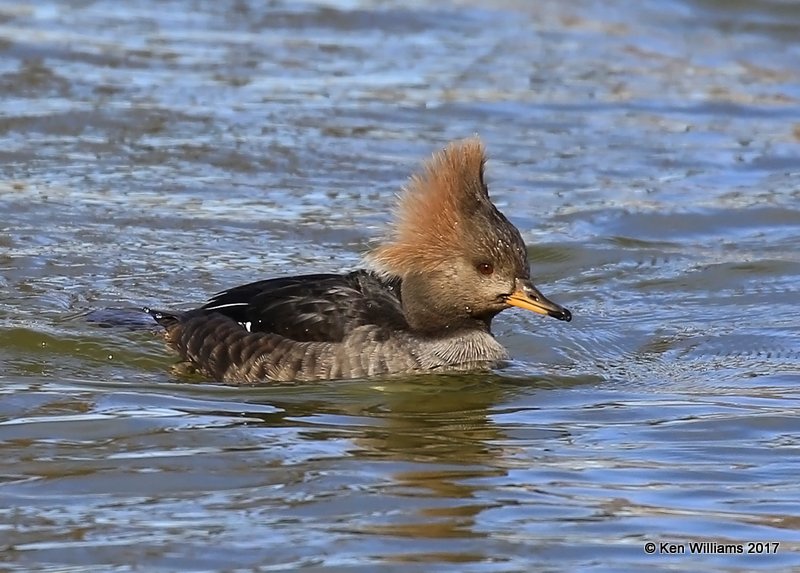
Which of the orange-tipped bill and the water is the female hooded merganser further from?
the water

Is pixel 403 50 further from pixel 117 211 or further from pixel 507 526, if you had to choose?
pixel 507 526

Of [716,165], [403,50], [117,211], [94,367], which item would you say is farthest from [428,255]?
[403,50]

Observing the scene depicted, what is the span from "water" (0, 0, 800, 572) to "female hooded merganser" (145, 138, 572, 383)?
0.67 feet

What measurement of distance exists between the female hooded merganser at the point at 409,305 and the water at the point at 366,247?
21 cm

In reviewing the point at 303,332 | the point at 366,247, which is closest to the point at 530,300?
the point at 303,332

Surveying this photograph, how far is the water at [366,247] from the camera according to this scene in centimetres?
686

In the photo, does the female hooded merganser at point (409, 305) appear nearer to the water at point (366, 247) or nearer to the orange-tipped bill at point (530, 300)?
the orange-tipped bill at point (530, 300)

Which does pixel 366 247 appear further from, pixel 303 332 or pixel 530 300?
pixel 530 300

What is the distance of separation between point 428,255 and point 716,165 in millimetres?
6422

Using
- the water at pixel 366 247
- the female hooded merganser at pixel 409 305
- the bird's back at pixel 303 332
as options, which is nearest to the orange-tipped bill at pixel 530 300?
the female hooded merganser at pixel 409 305

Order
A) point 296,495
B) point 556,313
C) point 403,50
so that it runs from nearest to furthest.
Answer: point 296,495 < point 556,313 < point 403,50

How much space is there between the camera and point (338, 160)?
1466 centimetres

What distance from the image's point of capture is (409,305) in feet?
31.3

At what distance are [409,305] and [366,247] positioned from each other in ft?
10.4
